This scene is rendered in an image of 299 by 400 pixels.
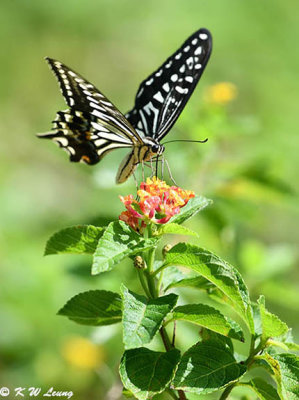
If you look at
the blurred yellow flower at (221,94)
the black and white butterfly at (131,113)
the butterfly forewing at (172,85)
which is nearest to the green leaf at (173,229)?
the black and white butterfly at (131,113)

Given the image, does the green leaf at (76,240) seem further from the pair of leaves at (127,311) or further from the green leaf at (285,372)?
the green leaf at (285,372)

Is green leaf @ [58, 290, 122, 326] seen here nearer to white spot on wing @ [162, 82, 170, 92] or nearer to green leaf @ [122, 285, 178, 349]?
green leaf @ [122, 285, 178, 349]

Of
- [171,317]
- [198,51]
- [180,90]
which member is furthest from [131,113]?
[171,317]

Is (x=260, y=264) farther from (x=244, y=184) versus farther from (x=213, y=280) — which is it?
(x=213, y=280)

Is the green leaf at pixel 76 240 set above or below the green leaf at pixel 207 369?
above

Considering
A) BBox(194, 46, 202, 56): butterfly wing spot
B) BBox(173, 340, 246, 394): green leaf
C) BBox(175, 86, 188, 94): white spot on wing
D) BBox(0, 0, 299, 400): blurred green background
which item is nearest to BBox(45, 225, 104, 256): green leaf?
BBox(173, 340, 246, 394): green leaf

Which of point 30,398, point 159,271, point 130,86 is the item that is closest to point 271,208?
point 130,86
